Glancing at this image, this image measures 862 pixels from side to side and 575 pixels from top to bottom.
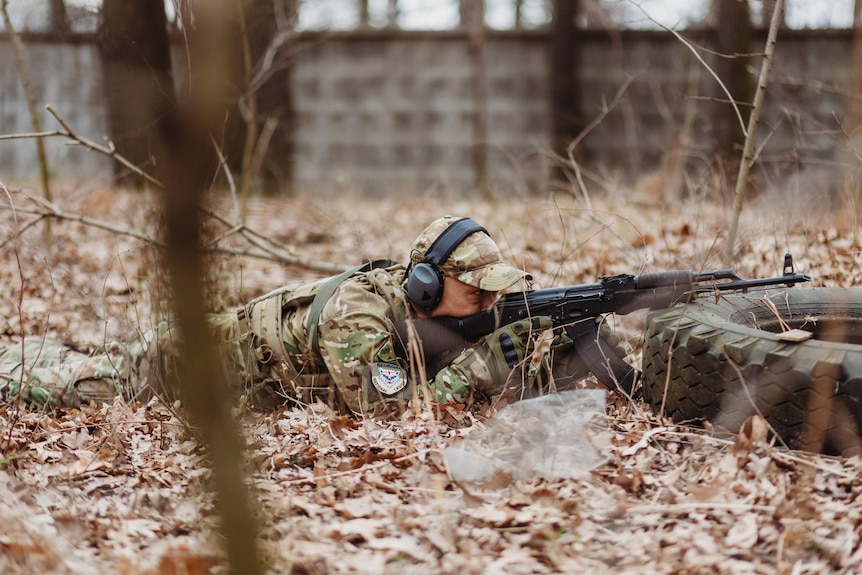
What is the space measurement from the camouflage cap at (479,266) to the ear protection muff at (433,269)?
3 cm

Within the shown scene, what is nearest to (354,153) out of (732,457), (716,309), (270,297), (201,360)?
(270,297)

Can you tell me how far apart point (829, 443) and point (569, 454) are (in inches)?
37.8

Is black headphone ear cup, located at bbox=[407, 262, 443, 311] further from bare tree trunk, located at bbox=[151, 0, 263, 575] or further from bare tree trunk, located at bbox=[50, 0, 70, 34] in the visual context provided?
bare tree trunk, located at bbox=[50, 0, 70, 34]

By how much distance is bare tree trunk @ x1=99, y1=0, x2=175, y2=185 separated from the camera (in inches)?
103

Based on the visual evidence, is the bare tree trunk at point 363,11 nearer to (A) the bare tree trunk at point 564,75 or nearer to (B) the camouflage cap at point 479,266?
(A) the bare tree trunk at point 564,75

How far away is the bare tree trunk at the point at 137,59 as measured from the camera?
2.61 m

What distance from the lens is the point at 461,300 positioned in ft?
13.1

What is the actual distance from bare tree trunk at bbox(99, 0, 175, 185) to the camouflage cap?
1457mm

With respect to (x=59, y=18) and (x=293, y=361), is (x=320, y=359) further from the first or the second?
(x=59, y=18)

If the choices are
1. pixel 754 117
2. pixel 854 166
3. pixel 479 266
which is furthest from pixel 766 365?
pixel 854 166

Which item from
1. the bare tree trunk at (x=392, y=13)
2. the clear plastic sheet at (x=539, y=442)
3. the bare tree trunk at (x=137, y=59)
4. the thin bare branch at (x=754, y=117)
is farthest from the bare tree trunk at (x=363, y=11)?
the clear plastic sheet at (x=539, y=442)

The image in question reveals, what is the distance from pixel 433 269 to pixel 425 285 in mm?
92

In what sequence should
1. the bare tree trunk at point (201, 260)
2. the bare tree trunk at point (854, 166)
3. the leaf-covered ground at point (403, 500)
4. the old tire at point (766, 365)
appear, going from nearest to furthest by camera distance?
the bare tree trunk at point (201, 260), the leaf-covered ground at point (403, 500), the old tire at point (766, 365), the bare tree trunk at point (854, 166)

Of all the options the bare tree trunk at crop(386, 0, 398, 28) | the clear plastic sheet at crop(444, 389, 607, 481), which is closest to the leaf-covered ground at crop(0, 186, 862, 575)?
the clear plastic sheet at crop(444, 389, 607, 481)
